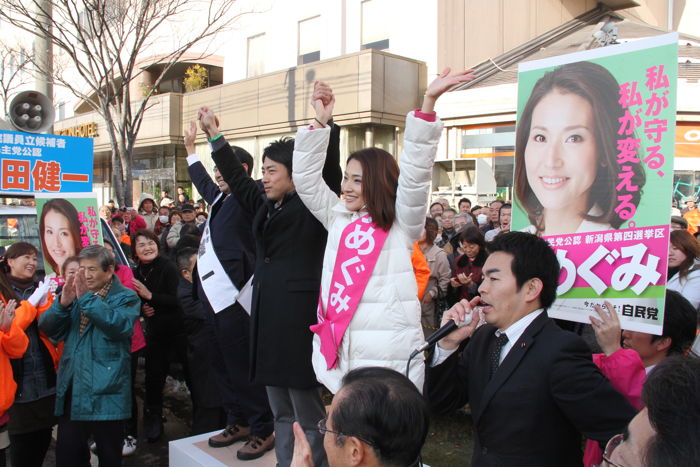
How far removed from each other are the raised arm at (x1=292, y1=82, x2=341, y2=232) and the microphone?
0.95 metres

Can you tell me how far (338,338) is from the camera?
260 cm

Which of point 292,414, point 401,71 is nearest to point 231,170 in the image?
point 292,414

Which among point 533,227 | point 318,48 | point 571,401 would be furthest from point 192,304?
point 318,48

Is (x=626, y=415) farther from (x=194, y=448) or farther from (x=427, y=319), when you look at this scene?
(x=427, y=319)

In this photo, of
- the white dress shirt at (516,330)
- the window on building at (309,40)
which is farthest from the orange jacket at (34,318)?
the window on building at (309,40)

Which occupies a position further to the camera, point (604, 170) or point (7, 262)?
point (7, 262)

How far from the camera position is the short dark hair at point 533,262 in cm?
213

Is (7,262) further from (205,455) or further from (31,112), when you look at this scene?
(31,112)

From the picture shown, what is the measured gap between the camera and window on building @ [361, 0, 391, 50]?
15773 millimetres

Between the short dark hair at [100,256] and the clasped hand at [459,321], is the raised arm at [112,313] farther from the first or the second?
the clasped hand at [459,321]

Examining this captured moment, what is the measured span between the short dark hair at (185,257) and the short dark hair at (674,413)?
384cm

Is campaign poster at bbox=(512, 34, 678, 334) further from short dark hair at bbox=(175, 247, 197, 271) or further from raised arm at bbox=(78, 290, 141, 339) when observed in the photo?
short dark hair at bbox=(175, 247, 197, 271)

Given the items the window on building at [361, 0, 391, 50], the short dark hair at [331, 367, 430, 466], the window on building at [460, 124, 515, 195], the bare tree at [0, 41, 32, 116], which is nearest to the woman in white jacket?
the short dark hair at [331, 367, 430, 466]

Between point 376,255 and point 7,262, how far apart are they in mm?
2944
